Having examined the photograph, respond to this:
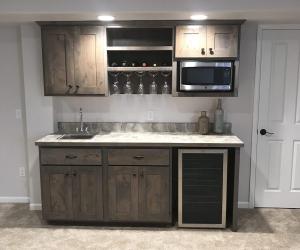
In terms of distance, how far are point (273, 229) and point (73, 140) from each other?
2.22m

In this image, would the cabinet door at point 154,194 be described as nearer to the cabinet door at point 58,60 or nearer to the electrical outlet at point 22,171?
the cabinet door at point 58,60

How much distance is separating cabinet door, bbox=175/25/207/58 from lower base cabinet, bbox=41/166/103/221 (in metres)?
1.45

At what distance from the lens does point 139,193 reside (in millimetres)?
3166

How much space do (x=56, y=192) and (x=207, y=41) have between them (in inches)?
85.0

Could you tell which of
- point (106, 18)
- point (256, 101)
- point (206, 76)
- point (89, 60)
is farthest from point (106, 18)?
point (256, 101)

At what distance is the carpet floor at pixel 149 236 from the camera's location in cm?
292

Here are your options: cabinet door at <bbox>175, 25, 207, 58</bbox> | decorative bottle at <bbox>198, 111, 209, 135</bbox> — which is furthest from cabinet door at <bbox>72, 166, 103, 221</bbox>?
cabinet door at <bbox>175, 25, 207, 58</bbox>

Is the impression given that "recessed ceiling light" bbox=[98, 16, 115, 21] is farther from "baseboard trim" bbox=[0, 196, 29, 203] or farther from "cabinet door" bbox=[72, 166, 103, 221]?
"baseboard trim" bbox=[0, 196, 29, 203]

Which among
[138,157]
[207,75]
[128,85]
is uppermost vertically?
[207,75]

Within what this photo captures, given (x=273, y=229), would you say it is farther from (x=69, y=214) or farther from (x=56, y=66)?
(x=56, y=66)

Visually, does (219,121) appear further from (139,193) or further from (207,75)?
(139,193)

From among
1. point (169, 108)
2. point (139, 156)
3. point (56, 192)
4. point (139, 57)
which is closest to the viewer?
point (139, 156)

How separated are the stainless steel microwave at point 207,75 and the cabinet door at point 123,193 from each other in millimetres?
1045

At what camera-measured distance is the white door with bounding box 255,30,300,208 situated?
346cm
